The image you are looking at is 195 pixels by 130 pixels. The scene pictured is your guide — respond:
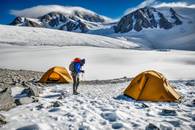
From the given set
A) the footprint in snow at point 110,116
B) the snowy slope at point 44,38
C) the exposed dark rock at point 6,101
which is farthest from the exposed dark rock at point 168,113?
the snowy slope at point 44,38

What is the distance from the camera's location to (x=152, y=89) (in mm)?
14141

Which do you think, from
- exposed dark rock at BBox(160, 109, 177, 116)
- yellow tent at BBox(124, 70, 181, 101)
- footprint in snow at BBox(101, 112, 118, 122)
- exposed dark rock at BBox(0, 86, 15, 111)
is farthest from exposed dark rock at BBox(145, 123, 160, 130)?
exposed dark rock at BBox(0, 86, 15, 111)

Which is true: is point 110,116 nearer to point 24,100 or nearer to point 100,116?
point 100,116

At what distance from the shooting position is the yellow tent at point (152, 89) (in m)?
13.8

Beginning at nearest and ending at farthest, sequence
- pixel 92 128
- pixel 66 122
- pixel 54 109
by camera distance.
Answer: pixel 92 128 < pixel 66 122 < pixel 54 109

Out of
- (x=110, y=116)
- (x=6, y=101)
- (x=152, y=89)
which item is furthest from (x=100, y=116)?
(x=152, y=89)

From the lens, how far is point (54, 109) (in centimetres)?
1129

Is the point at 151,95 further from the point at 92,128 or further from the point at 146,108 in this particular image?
the point at 92,128

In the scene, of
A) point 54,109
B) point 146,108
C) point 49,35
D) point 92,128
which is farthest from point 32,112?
point 49,35

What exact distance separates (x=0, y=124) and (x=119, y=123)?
385cm

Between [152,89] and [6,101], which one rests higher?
[152,89]

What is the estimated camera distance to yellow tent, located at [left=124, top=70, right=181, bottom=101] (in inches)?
544

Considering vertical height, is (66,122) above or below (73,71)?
below

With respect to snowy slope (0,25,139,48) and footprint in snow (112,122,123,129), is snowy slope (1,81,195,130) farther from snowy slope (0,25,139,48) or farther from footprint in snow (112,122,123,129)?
snowy slope (0,25,139,48)
